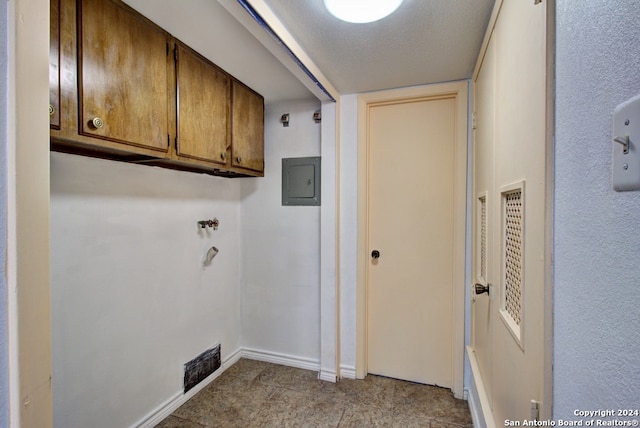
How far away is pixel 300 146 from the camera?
2436 millimetres

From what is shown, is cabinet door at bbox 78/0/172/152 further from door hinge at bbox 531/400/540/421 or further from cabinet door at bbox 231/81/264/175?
door hinge at bbox 531/400/540/421

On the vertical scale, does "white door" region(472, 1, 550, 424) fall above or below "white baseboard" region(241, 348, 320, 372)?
above

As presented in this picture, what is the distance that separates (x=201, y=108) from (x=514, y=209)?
1620 mm

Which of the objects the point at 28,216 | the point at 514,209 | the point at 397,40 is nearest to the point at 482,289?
the point at 514,209

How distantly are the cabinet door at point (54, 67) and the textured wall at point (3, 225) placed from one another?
0.57 meters

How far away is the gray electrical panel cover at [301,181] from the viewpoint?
2387mm

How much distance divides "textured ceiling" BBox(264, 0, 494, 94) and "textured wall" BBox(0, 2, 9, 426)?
3.22 ft

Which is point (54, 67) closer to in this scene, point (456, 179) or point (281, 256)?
point (281, 256)

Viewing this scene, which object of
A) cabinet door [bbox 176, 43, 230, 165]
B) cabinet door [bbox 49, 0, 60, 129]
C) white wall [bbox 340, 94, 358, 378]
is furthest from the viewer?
white wall [bbox 340, 94, 358, 378]

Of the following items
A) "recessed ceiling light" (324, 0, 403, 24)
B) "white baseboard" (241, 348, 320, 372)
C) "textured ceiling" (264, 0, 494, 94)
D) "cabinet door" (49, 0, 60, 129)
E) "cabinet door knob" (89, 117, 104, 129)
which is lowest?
"white baseboard" (241, 348, 320, 372)

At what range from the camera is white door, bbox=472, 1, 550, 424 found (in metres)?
0.78

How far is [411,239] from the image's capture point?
2160 mm

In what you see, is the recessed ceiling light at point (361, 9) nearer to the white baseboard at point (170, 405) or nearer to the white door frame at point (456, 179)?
the white door frame at point (456, 179)

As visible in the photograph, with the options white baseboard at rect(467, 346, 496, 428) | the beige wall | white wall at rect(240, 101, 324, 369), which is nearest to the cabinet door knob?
the beige wall
